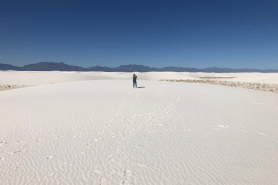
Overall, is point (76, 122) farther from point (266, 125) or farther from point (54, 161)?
point (266, 125)

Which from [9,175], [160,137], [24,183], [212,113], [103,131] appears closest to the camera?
[24,183]

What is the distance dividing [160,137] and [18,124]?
6.21 m

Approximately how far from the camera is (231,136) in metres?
5.74

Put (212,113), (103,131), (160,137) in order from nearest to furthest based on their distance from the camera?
(160,137) → (103,131) → (212,113)

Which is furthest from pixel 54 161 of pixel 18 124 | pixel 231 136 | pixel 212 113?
pixel 212 113

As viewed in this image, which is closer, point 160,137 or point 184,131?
point 160,137

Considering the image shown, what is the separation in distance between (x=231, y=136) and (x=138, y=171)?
152 inches

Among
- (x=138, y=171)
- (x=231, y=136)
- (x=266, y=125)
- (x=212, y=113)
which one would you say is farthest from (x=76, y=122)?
(x=266, y=125)

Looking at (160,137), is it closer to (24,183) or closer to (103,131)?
(103,131)

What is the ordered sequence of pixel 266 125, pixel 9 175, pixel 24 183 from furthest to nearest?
1. pixel 266 125
2. pixel 9 175
3. pixel 24 183

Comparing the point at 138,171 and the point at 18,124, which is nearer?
the point at 138,171

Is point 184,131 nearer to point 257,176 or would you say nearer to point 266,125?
point 257,176

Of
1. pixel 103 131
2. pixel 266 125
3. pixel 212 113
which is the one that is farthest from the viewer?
pixel 212 113

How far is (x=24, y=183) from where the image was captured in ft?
11.2
